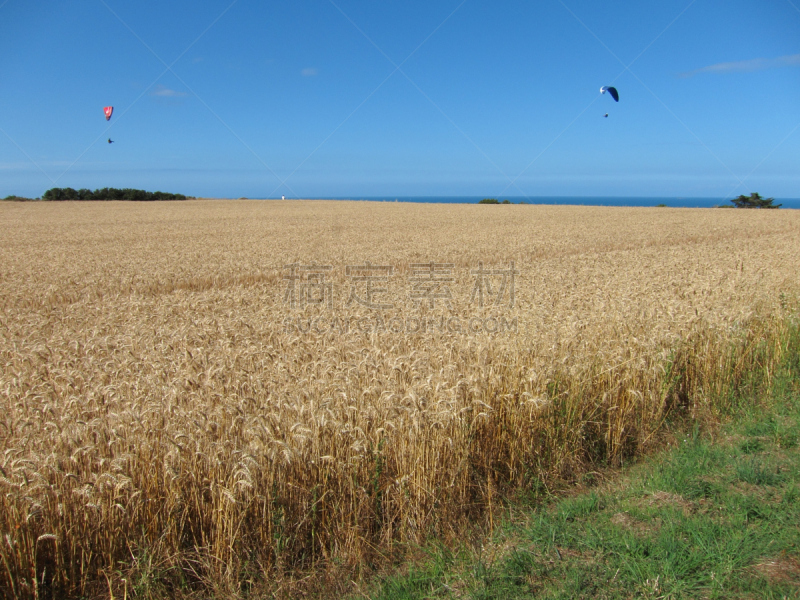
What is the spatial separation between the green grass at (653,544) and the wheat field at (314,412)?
414 millimetres

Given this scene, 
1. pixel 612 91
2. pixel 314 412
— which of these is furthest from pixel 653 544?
pixel 612 91

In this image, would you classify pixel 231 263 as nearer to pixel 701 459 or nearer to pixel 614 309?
pixel 614 309

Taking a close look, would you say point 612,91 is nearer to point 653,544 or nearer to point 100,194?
point 653,544

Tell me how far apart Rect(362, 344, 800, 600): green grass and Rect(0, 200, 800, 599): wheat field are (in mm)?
414

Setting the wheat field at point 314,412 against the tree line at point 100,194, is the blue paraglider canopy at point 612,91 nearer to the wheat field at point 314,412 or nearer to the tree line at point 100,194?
the wheat field at point 314,412

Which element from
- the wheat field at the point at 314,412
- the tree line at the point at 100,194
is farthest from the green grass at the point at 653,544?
the tree line at the point at 100,194

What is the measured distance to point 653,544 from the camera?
9.62 ft

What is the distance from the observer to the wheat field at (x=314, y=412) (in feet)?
9.53

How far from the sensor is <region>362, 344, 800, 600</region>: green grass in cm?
264

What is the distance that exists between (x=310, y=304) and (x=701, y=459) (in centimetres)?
623

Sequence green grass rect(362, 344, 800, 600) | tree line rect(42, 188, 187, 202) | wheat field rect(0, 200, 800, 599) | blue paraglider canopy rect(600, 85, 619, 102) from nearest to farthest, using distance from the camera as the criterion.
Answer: green grass rect(362, 344, 800, 600)
wheat field rect(0, 200, 800, 599)
blue paraglider canopy rect(600, 85, 619, 102)
tree line rect(42, 188, 187, 202)

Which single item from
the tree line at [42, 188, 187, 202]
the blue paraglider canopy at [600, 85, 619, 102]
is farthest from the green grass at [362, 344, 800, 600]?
the tree line at [42, 188, 187, 202]

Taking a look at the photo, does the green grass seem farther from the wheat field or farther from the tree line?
the tree line

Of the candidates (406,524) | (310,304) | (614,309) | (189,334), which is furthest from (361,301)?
(406,524)
